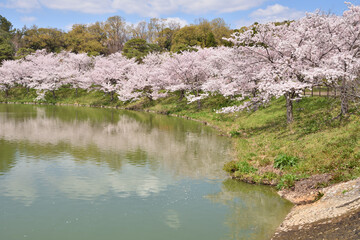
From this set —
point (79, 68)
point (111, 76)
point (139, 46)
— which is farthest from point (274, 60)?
point (139, 46)

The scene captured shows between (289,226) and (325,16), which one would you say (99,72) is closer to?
(325,16)

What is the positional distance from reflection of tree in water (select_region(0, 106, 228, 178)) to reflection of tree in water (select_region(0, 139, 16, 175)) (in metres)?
1.35

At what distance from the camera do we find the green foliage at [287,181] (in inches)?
648

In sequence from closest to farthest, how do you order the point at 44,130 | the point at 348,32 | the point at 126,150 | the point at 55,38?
the point at 348,32, the point at 126,150, the point at 44,130, the point at 55,38

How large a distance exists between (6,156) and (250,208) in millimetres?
18710

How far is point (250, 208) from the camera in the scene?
1480 centimetres

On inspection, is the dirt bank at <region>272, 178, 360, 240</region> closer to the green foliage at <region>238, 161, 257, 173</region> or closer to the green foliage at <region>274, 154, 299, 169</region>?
the green foliage at <region>274, 154, 299, 169</region>

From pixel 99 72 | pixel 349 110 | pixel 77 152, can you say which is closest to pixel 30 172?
pixel 77 152

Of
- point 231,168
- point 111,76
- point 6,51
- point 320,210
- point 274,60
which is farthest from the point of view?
point 6,51

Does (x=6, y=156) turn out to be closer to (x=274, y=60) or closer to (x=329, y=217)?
(x=329, y=217)

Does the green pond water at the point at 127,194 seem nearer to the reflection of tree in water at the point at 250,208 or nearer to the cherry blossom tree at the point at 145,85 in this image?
the reflection of tree in water at the point at 250,208

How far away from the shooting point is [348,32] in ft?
78.1

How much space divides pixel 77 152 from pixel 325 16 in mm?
22512

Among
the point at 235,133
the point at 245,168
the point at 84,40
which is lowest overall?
the point at 245,168
